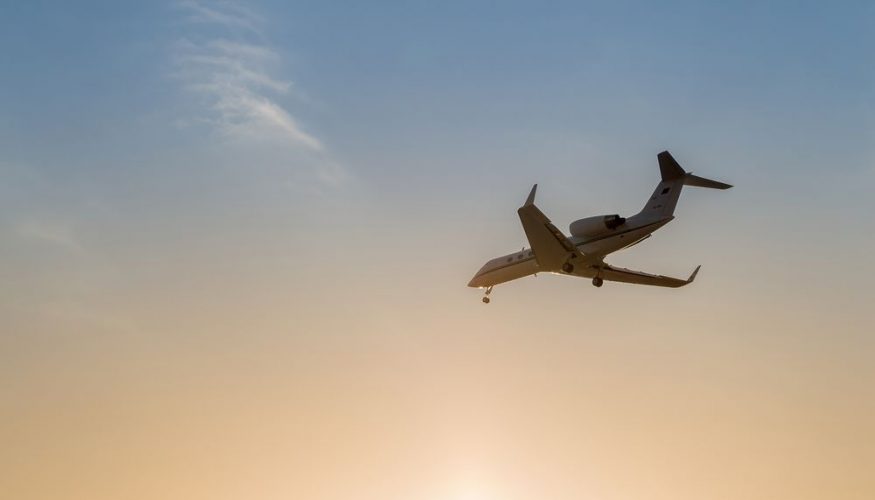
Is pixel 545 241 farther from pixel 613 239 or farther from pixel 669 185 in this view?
pixel 669 185

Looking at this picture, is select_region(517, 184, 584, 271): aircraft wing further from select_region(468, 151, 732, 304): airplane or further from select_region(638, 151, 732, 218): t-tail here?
select_region(638, 151, 732, 218): t-tail

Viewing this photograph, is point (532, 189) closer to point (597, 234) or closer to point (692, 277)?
point (597, 234)

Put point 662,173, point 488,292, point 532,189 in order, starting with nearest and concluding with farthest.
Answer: point 532,189 → point 662,173 → point 488,292

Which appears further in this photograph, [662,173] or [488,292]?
[488,292]

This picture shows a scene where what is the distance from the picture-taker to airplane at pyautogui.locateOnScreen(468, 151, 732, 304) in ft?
212

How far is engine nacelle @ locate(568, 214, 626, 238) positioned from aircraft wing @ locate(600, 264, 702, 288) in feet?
11.3

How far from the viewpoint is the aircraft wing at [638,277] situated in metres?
69.2

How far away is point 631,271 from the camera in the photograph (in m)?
70.2

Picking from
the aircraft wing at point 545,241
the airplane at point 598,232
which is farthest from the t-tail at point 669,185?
the aircraft wing at point 545,241

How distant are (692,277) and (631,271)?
3.86 m

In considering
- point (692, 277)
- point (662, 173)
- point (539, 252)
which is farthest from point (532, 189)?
point (692, 277)

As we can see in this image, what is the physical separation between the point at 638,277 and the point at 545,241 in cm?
814

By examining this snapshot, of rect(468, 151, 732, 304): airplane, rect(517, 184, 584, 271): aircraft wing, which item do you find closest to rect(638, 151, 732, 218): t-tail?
rect(468, 151, 732, 304): airplane

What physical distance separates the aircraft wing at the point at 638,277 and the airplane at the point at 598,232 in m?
0.05
